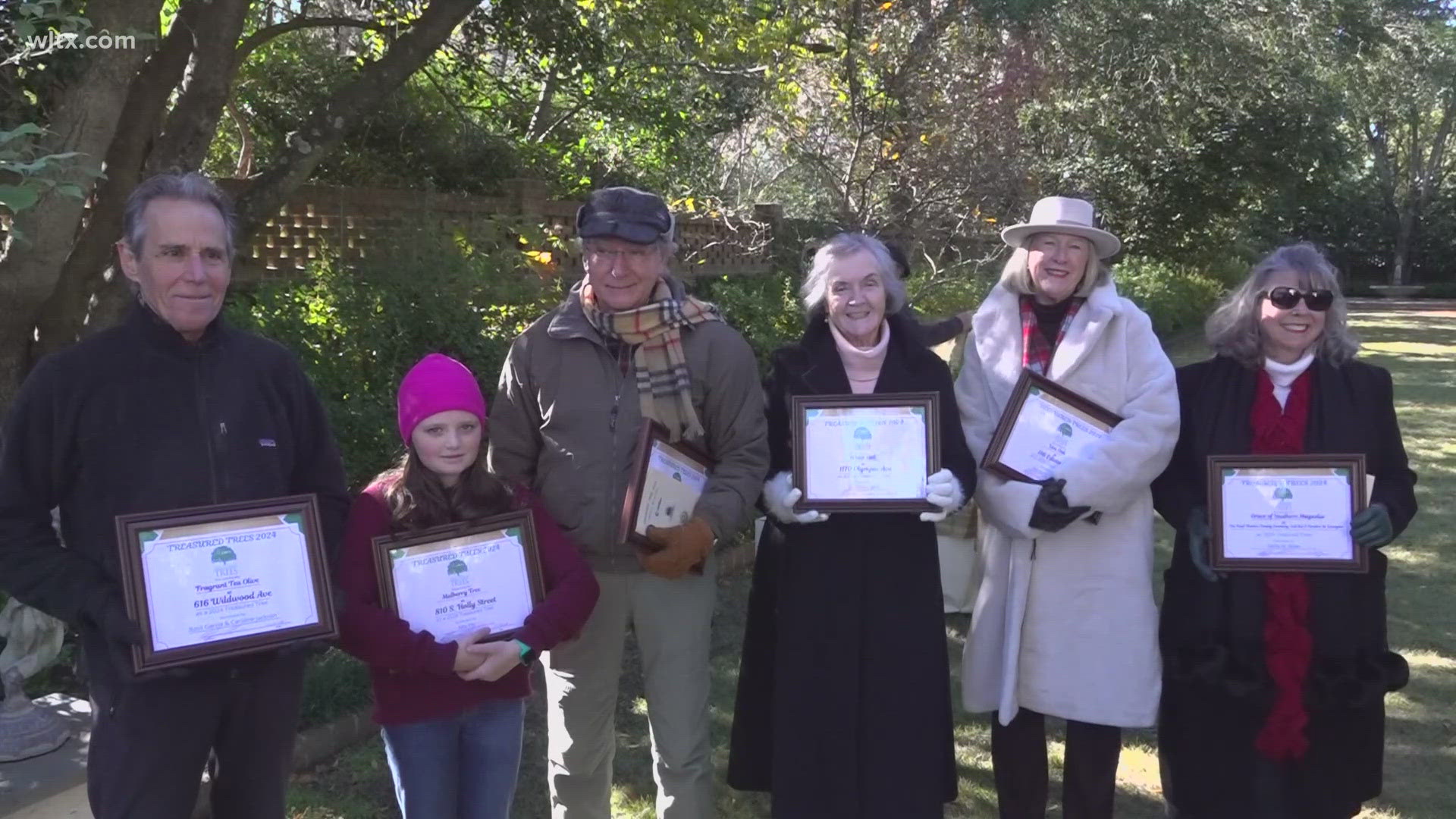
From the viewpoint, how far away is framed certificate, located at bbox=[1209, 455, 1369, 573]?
3.22 m

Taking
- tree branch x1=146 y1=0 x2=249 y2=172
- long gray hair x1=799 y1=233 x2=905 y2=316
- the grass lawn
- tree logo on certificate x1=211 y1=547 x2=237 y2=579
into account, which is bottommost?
the grass lawn

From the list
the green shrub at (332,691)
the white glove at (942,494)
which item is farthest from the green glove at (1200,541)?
the green shrub at (332,691)

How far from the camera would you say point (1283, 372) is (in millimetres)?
3436

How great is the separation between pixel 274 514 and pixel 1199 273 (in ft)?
77.6

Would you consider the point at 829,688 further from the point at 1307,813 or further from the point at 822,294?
the point at 1307,813

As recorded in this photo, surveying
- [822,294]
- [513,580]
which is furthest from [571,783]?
[822,294]

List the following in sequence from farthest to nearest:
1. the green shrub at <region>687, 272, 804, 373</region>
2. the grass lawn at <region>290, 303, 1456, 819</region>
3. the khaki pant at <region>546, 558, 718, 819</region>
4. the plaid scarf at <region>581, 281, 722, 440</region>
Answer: the green shrub at <region>687, 272, 804, 373</region>, the grass lawn at <region>290, 303, 1456, 819</region>, the khaki pant at <region>546, 558, 718, 819</region>, the plaid scarf at <region>581, 281, 722, 440</region>

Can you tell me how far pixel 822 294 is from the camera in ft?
11.4

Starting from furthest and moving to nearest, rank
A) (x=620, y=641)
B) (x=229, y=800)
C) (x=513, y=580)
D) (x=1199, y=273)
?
(x=1199, y=273) < (x=620, y=641) < (x=513, y=580) < (x=229, y=800)

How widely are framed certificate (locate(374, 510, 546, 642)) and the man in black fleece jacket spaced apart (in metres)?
0.32

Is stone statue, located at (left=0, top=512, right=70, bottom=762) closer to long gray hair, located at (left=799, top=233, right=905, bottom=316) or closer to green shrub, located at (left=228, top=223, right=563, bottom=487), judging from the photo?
green shrub, located at (left=228, top=223, right=563, bottom=487)

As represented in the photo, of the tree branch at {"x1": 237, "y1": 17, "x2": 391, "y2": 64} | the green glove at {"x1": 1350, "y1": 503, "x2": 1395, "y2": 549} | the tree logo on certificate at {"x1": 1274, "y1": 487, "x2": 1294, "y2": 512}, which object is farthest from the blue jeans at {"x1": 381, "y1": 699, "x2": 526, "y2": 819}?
the tree branch at {"x1": 237, "y1": 17, "x2": 391, "y2": 64}

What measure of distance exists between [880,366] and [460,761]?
1.65 metres

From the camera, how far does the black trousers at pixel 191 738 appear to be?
2469 mm
